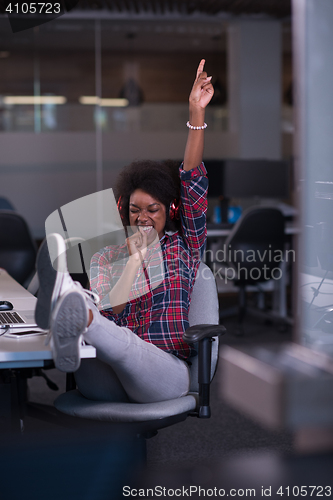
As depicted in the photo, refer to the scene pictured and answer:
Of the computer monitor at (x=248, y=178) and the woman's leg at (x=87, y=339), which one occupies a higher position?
the computer monitor at (x=248, y=178)

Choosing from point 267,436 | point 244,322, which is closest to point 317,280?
point 267,436

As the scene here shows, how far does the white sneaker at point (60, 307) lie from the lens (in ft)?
4.36

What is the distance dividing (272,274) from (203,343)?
9.47 feet

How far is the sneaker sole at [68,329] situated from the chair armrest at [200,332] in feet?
1.39

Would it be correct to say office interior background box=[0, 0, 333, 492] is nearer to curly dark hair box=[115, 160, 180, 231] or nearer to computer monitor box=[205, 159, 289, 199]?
computer monitor box=[205, 159, 289, 199]

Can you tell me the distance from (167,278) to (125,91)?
6.16m

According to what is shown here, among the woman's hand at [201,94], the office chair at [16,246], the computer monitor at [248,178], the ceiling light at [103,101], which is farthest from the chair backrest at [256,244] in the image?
the ceiling light at [103,101]

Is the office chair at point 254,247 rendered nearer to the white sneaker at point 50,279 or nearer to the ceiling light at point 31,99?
the white sneaker at point 50,279

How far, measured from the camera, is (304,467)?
6.40ft

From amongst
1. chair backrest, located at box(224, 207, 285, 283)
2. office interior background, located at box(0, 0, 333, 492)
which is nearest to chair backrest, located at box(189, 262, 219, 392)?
chair backrest, located at box(224, 207, 285, 283)

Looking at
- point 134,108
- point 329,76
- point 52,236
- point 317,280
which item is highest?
point 134,108

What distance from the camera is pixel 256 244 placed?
4.45 meters

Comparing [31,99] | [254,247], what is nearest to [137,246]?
[254,247]

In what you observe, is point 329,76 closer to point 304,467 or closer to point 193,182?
point 193,182
